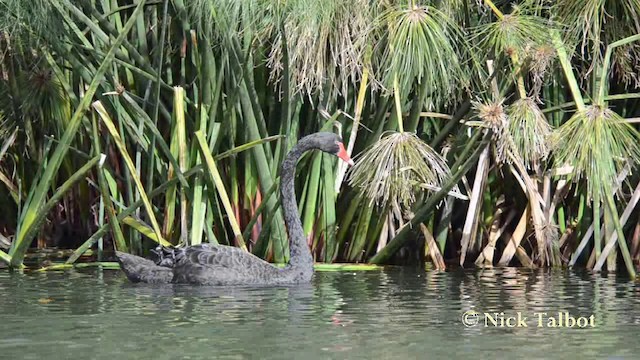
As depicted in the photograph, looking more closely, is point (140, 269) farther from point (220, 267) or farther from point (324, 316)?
point (324, 316)

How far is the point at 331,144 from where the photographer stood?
32.6 ft

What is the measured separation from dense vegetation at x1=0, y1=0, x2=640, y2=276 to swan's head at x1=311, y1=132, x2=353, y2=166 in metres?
0.20

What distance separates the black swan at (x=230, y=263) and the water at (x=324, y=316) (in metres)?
0.14

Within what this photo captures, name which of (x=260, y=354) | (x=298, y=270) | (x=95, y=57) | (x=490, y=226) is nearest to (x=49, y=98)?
(x=95, y=57)

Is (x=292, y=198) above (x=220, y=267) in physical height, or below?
above

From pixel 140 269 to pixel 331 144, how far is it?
1.63 m

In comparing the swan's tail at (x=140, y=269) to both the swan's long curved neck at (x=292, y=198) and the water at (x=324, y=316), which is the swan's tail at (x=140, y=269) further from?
the swan's long curved neck at (x=292, y=198)

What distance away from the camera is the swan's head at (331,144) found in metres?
9.94

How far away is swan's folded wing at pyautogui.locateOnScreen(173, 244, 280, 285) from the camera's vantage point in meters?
9.78

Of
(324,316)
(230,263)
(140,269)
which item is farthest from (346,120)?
(324,316)

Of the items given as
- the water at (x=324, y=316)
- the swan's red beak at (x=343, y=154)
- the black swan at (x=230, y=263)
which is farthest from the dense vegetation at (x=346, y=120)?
the water at (x=324, y=316)

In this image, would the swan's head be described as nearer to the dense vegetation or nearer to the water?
the dense vegetation

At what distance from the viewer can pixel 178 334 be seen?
738cm

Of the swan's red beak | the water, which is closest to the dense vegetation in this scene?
the swan's red beak
